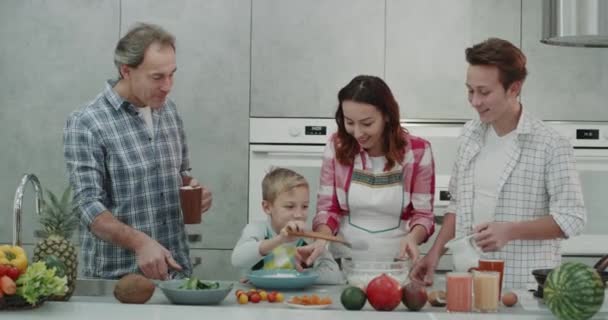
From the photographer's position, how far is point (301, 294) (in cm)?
302

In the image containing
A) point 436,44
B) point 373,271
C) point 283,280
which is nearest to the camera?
point 373,271

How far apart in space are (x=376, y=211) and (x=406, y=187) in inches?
5.2

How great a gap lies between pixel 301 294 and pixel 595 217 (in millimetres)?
2289

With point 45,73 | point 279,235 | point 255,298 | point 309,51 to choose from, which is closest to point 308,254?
point 279,235

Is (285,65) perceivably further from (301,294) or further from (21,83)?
(301,294)

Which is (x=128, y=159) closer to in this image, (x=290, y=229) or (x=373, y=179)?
(x=290, y=229)

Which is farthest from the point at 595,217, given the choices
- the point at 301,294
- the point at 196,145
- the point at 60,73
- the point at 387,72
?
the point at 60,73

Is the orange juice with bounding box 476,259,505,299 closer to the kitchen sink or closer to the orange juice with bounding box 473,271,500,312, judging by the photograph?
the orange juice with bounding box 473,271,500,312

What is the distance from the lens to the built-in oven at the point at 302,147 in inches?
188

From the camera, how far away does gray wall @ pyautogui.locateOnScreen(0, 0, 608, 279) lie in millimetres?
4801

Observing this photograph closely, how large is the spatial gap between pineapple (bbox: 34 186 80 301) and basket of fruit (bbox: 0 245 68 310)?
0.15 metres

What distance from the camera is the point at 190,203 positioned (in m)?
3.31

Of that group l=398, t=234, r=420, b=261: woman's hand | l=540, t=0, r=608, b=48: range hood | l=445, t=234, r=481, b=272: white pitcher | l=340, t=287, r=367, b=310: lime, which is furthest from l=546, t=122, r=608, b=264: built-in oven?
l=340, t=287, r=367, b=310: lime

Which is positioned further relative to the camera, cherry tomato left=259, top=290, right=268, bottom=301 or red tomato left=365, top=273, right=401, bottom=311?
cherry tomato left=259, top=290, right=268, bottom=301
